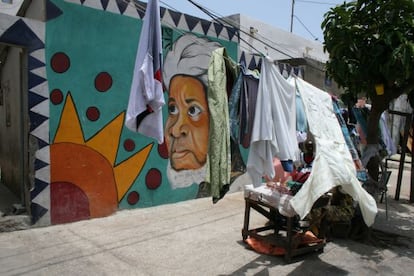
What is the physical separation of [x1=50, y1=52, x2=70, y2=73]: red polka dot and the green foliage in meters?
4.01

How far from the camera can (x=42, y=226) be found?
5.14 meters

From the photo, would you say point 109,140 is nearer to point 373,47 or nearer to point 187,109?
point 187,109

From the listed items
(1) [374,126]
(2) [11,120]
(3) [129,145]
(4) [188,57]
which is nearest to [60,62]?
(3) [129,145]

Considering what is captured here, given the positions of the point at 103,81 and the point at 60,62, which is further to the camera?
the point at 103,81

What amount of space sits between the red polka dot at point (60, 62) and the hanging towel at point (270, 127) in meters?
3.19

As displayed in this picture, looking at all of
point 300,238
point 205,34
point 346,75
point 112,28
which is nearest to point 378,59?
point 346,75

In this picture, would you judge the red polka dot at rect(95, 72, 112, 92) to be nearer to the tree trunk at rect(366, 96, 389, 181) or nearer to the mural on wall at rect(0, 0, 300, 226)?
the mural on wall at rect(0, 0, 300, 226)

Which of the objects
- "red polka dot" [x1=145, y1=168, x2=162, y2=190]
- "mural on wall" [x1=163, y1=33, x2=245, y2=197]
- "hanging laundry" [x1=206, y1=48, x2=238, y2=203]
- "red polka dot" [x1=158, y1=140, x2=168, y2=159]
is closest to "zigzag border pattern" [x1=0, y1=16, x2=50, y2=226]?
"red polka dot" [x1=145, y1=168, x2=162, y2=190]

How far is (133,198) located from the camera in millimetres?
6207

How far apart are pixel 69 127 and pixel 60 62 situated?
0.99 m

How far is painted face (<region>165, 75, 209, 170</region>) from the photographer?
682cm

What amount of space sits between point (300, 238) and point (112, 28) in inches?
174

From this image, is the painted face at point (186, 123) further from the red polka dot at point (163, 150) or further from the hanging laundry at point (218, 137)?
the hanging laundry at point (218, 137)

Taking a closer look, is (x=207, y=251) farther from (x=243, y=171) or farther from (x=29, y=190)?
(x=243, y=171)
